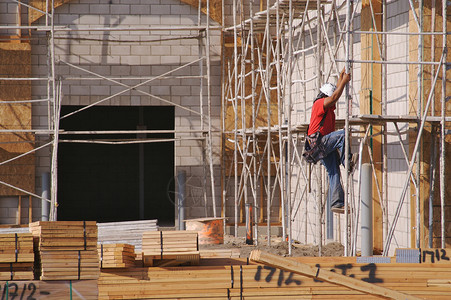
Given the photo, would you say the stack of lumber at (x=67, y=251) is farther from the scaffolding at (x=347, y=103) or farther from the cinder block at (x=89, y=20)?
the cinder block at (x=89, y=20)

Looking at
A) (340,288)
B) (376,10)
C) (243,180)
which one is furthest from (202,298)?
(243,180)

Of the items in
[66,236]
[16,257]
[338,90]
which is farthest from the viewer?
[338,90]

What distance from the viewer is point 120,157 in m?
22.2

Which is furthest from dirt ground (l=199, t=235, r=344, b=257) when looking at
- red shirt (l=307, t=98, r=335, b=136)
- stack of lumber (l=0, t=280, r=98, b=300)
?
stack of lumber (l=0, t=280, r=98, b=300)

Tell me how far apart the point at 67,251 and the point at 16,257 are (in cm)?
65

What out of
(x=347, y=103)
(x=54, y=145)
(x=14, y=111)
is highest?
(x=14, y=111)

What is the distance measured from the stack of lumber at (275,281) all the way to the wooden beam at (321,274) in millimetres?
13

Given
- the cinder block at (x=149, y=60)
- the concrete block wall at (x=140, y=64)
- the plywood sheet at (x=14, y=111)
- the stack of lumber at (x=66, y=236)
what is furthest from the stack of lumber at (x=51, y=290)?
the cinder block at (x=149, y=60)

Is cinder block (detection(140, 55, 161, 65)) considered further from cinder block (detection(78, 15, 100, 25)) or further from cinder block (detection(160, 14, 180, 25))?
cinder block (detection(78, 15, 100, 25))

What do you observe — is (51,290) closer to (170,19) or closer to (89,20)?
(89,20)

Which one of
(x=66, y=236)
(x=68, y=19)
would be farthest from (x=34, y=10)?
(x=66, y=236)

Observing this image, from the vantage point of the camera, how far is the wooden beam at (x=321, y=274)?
31.3 ft

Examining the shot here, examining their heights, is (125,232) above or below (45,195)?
below

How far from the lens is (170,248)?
10.0 m
